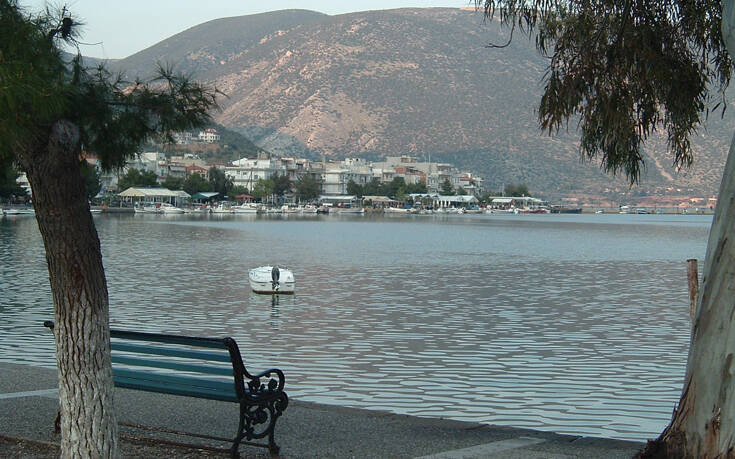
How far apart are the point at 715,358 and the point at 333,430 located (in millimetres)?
3808

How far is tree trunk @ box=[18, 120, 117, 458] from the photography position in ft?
20.2

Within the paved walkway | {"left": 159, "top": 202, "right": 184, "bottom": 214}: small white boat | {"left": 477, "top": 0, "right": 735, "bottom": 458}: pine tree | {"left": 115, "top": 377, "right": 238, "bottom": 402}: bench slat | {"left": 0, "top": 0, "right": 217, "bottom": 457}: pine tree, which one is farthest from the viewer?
{"left": 159, "top": 202, "right": 184, "bottom": 214}: small white boat

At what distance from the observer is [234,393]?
24.6 ft

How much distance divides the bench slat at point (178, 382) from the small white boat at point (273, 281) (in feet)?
70.4

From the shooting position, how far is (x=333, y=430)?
8.81 m

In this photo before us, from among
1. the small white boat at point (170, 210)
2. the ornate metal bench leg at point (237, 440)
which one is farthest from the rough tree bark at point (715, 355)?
the small white boat at point (170, 210)

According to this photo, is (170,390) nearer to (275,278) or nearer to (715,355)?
(715,355)

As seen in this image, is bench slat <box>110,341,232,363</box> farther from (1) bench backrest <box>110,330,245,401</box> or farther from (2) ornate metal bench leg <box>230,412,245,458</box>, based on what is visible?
(2) ornate metal bench leg <box>230,412,245,458</box>

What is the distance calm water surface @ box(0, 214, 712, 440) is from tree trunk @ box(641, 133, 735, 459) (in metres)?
4.60

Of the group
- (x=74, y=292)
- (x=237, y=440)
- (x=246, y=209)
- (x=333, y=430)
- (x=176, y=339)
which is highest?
(x=74, y=292)

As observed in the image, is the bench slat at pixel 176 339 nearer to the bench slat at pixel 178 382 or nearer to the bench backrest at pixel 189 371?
the bench backrest at pixel 189 371

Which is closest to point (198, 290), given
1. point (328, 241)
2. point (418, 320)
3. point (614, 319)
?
point (418, 320)

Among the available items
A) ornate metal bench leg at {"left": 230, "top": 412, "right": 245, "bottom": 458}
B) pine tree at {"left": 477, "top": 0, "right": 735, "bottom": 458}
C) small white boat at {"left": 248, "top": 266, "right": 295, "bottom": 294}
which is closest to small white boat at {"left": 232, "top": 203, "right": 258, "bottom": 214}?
small white boat at {"left": 248, "top": 266, "right": 295, "bottom": 294}

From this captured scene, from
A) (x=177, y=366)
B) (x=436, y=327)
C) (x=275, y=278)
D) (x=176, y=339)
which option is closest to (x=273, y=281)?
(x=275, y=278)
